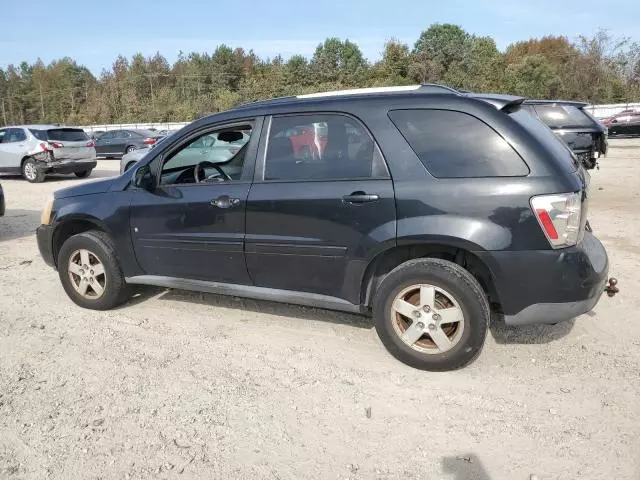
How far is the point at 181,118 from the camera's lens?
54.1 meters

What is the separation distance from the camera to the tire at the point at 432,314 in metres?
3.29

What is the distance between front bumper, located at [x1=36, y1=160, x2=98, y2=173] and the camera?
14.6 metres

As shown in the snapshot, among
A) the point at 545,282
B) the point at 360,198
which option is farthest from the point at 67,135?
the point at 545,282

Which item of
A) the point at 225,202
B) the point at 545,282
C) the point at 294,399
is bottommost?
the point at 294,399

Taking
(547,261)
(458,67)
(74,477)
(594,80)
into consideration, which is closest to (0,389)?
(74,477)

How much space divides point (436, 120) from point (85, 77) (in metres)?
78.3

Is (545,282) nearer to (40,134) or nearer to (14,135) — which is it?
(40,134)

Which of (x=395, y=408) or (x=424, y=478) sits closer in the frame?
(x=424, y=478)

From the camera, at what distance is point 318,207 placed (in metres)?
3.63

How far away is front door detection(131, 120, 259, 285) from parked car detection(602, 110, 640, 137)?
26.8 m

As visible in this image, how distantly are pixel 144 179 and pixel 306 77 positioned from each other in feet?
194

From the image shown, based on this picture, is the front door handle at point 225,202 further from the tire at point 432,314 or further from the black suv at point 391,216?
the tire at point 432,314

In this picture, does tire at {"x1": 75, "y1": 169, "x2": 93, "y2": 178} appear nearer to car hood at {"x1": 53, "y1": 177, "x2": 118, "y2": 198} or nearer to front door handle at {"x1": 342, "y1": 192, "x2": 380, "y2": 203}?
car hood at {"x1": 53, "y1": 177, "x2": 118, "y2": 198}

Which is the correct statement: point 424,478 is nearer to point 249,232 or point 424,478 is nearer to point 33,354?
point 249,232
